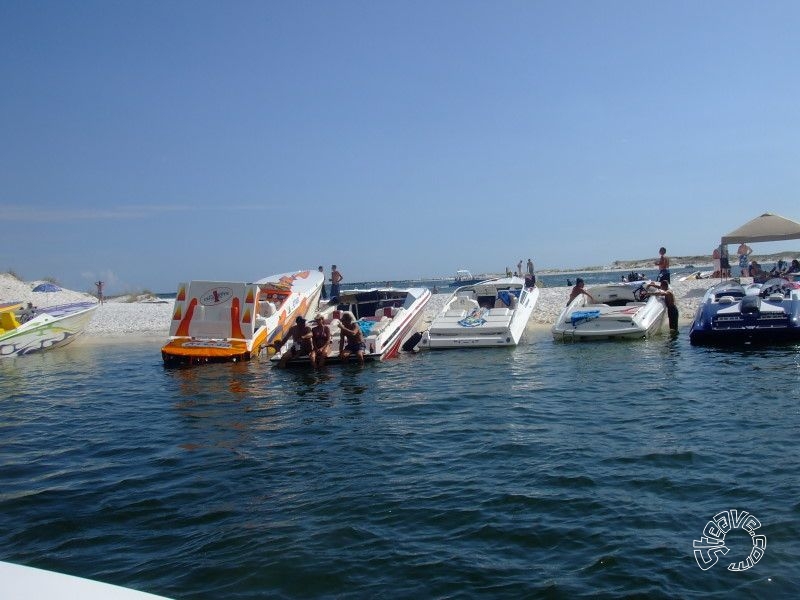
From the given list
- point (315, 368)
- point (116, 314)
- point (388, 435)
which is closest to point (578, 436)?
point (388, 435)

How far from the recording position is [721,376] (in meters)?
12.0

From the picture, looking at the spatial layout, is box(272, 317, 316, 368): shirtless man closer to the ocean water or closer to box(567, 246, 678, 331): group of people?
the ocean water

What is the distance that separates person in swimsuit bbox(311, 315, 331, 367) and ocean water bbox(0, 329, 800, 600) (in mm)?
2523

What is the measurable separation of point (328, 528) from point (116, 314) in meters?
29.2

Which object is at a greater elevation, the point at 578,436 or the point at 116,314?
the point at 116,314

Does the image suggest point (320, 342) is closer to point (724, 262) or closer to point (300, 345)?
point (300, 345)

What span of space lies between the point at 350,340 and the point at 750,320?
29.7ft

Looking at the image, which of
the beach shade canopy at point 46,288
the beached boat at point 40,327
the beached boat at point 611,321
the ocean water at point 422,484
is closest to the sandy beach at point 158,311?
the beach shade canopy at point 46,288

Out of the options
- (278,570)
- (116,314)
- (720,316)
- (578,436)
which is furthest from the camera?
(116,314)

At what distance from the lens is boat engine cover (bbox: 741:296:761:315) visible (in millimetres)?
15195

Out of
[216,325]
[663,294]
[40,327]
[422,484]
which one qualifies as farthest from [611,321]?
[40,327]

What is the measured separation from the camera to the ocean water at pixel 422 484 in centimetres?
519

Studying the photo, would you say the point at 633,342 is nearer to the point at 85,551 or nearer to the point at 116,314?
the point at 85,551

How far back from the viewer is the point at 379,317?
18.9 meters
